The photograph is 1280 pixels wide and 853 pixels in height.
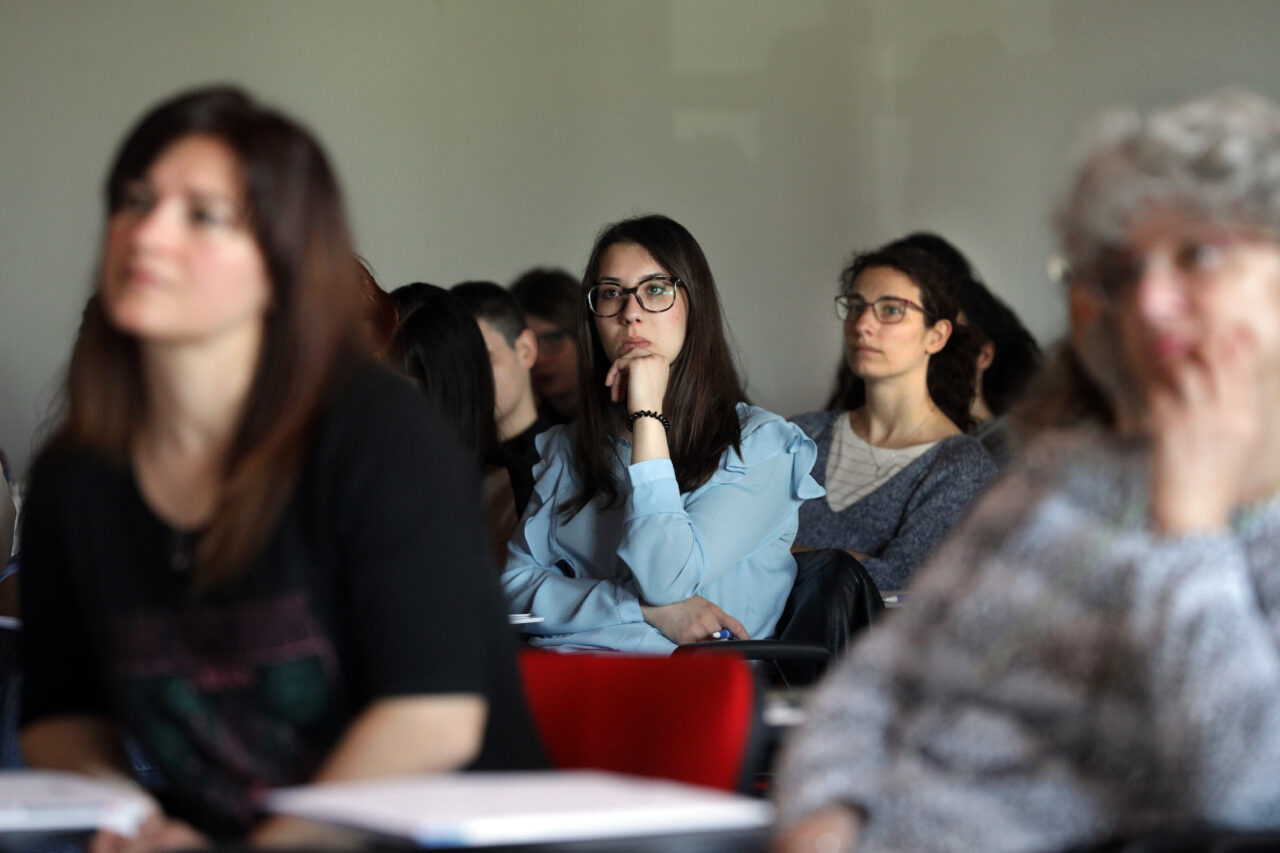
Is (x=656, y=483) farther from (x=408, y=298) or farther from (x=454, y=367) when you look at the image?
(x=408, y=298)

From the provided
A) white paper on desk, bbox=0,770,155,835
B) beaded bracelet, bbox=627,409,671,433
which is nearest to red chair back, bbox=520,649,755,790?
white paper on desk, bbox=0,770,155,835

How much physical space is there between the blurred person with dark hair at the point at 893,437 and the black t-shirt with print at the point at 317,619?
77.5 inches

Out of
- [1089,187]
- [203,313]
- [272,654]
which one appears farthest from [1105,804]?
[203,313]

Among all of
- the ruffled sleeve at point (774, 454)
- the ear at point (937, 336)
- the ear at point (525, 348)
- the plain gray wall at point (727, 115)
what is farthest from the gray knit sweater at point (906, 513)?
the plain gray wall at point (727, 115)

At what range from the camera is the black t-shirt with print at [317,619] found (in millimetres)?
1293

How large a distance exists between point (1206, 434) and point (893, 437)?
93.0 inches

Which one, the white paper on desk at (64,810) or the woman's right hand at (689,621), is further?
the woman's right hand at (689,621)

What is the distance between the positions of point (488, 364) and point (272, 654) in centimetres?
173

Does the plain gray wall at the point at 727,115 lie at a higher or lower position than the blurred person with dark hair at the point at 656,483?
higher

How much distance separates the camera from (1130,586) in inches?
44.4

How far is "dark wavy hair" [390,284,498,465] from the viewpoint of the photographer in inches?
116

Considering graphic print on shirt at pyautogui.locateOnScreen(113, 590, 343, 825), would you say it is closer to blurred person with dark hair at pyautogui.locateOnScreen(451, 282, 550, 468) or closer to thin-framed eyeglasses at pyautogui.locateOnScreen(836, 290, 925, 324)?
blurred person with dark hair at pyautogui.locateOnScreen(451, 282, 550, 468)

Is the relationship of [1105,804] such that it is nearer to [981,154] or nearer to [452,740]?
[452,740]

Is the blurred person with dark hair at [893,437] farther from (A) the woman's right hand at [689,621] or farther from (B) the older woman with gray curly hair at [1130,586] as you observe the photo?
(B) the older woman with gray curly hair at [1130,586]
